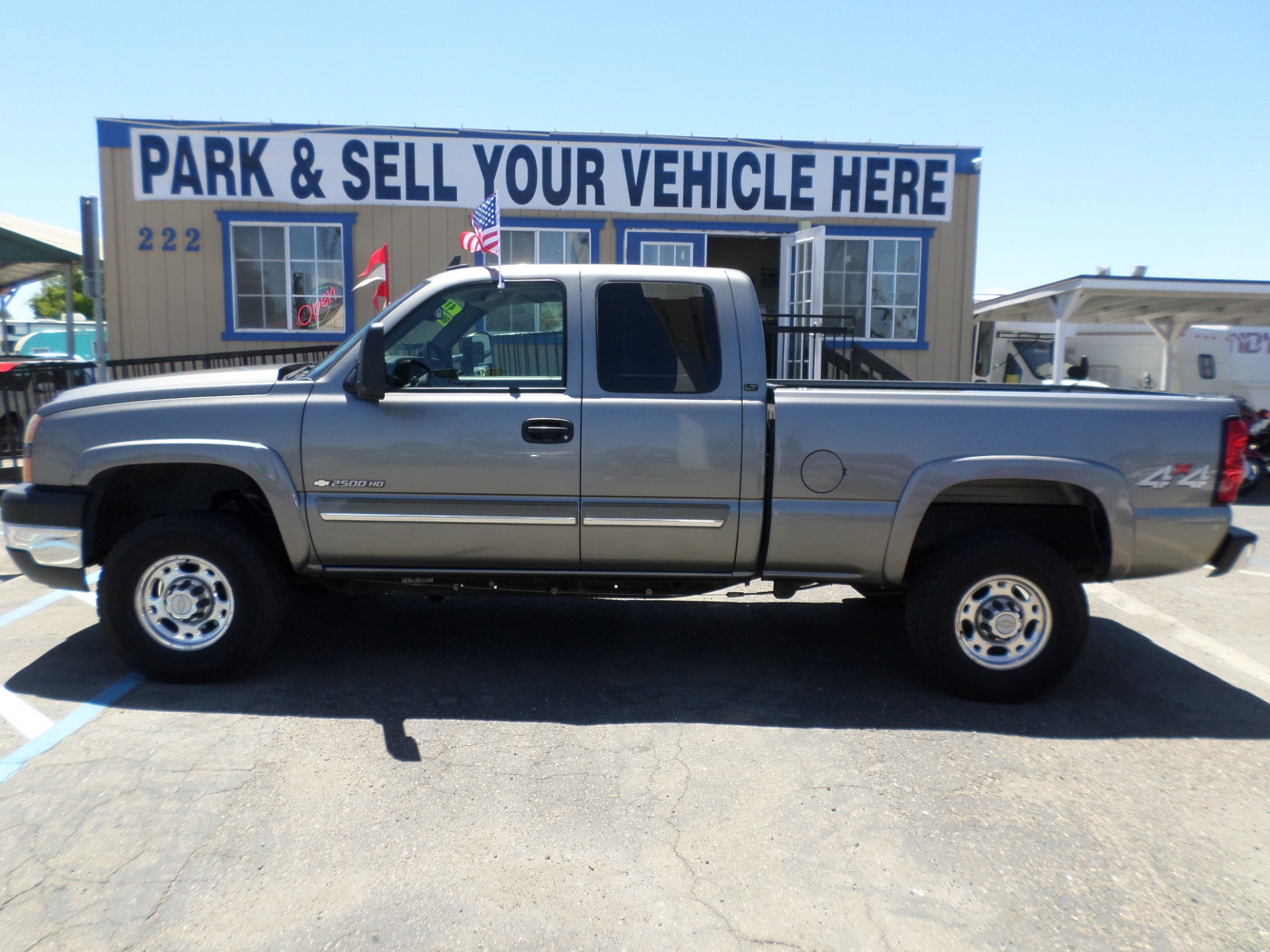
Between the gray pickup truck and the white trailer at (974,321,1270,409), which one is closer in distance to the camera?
the gray pickup truck

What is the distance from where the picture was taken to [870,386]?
4676mm

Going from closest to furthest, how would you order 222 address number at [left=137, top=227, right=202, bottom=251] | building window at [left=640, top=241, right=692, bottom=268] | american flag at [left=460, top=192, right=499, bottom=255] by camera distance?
american flag at [left=460, top=192, right=499, bottom=255]
222 address number at [left=137, top=227, right=202, bottom=251]
building window at [left=640, top=241, right=692, bottom=268]

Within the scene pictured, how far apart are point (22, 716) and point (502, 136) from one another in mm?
9933

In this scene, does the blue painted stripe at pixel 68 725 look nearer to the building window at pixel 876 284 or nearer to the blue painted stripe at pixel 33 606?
the blue painted stripe at pixel 33 606

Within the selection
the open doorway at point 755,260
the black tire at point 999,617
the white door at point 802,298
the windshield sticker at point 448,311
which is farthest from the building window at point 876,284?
the windshield sticker at point 448,311

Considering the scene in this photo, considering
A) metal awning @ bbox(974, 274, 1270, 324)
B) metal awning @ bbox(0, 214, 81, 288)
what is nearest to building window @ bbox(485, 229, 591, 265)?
metal awning @ bbox(974, 274, 1270, 324)

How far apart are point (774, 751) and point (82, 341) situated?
91.1 feet

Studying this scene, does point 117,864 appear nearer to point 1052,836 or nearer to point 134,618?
A: point 134,618

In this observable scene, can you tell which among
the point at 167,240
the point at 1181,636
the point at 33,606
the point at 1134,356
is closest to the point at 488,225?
the point at 33,606

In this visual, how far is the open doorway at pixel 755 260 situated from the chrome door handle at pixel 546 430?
38.7ft

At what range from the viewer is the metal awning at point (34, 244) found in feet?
48.2

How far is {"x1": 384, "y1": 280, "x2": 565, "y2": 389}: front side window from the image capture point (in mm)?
4496

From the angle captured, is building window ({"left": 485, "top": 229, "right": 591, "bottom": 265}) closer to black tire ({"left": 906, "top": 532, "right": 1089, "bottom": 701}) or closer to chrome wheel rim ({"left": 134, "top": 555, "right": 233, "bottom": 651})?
chrome wheel rim ({"left": 134, "top": 555, "right": 233, "bottom": 651})

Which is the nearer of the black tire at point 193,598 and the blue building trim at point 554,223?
the black tire at point 193,598
